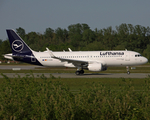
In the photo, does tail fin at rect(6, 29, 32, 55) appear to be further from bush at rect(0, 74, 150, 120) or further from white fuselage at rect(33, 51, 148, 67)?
bush at rect(0, 74, 150, 120)

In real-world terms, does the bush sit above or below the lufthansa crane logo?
Answer: below

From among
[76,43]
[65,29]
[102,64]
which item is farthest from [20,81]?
[65,29]

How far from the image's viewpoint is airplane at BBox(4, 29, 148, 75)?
3575cm

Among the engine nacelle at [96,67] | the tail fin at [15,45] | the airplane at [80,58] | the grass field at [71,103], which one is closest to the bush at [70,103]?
the grass field at [71,103]

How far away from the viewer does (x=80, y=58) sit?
3706 cm

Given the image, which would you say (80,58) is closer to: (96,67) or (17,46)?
(96,67)

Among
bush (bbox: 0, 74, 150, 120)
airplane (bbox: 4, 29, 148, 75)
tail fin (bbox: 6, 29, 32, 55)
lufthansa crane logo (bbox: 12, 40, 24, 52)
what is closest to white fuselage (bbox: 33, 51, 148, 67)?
airplane (bbox: 4, 29, 148, 75)

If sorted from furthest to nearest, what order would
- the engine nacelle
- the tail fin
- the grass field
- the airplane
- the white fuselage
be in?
the tail fin → the white fuselage → the airplane → the engine nacelle → the grass field

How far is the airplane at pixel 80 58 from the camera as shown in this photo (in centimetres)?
3575

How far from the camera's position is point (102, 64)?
119ft

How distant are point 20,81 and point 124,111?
5.33 m

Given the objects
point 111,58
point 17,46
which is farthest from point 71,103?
point 17,46

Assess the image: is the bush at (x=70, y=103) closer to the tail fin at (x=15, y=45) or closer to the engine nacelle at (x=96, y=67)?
the engine nacelle at (x=96, y=67)

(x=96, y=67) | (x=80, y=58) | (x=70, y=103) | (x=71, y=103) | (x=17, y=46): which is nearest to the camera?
(x=70, y=103)
